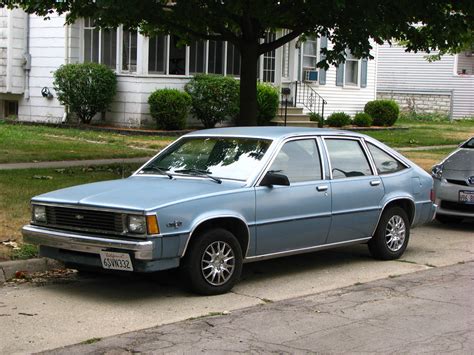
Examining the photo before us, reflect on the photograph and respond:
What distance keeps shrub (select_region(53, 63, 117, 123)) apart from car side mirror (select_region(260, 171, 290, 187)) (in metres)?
14.8

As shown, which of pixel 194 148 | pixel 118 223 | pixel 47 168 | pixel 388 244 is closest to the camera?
pixel 118 223

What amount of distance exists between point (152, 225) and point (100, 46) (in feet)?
56.7

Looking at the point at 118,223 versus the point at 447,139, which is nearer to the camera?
the point at 118,223

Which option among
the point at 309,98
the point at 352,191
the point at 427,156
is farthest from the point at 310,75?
the point at 352,191

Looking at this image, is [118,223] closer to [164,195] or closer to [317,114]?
[164,195]

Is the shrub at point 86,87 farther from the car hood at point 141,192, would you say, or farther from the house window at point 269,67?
the car hood at point 141,192

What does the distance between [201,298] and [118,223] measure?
107 cm

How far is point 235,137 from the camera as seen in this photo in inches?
322

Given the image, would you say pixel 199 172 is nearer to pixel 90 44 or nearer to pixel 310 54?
pixel 90 44

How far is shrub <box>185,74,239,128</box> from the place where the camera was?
72.9 feet

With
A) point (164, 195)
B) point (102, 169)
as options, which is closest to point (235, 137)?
point (164, 195)

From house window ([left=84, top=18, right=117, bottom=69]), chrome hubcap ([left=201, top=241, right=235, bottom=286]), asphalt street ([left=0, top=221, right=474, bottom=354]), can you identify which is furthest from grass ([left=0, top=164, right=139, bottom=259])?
house window ([left=84, top=18, right=117, bottom=69])

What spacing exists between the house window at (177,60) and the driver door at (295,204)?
50.0ft

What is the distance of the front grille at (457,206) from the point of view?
1100 centimetres
